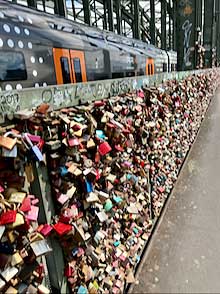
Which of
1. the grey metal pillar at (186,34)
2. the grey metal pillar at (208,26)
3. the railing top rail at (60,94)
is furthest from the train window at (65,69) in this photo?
the grey metal pillar at (208,26)

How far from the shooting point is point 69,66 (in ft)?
14.0

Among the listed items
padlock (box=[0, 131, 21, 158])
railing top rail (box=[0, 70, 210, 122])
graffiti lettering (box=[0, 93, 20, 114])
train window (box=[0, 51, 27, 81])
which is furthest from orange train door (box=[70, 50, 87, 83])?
→ padlock (box=[0, 131, 21, 158])

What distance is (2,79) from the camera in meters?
2.91

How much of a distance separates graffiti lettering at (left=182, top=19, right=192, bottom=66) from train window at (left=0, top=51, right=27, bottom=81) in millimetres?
11356

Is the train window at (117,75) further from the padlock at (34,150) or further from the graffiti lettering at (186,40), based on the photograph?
the graffiti lettering at (186,40)

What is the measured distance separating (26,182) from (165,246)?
2.15m

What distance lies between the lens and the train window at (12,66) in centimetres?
292

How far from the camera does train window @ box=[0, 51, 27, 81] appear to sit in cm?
292

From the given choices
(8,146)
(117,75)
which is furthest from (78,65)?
(8,146)

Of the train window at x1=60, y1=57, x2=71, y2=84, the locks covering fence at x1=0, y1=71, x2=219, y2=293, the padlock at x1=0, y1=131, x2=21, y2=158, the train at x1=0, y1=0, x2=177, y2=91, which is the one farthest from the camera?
the train window at x1=60, y1=57, x2=71, y2=84

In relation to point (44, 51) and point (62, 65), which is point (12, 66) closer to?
point (44, 51)

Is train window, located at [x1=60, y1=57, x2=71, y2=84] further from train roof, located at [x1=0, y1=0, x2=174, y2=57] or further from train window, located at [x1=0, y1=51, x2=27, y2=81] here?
train window, located at [x1=0, y1=51, x2=27, y2=81]

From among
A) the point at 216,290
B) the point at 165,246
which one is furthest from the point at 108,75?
the point at 216,290

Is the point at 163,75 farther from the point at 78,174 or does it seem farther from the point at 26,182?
the point at 26,182
